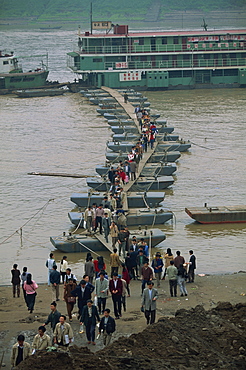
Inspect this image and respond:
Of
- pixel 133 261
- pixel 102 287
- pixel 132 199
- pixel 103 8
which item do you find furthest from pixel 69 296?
pixel 103 8

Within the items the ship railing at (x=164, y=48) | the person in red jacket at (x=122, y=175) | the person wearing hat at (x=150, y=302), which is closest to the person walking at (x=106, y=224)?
the person in red jacket at (x=122, y=175)

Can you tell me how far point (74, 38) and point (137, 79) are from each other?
70712 mm

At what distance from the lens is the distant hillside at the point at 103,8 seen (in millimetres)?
162625

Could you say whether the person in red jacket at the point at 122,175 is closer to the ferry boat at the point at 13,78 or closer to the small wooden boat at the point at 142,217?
the small wooden boat at the point at 142,217

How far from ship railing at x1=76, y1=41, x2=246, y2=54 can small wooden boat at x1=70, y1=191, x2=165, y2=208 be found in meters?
40.3

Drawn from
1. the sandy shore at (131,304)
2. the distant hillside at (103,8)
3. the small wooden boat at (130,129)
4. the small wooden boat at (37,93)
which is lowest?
the sandy shore at (131,304)

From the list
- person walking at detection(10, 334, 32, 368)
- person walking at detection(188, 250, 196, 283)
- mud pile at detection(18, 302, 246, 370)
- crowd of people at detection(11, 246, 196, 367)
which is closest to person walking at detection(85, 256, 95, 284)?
crowd of people at detection(11, 246, 196, 367)

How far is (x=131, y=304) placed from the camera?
57.0ft

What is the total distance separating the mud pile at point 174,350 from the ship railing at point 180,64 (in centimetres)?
5473

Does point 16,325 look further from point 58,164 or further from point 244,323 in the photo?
point 58,164

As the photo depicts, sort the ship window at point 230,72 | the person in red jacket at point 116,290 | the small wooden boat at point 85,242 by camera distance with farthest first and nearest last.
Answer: the ship window at point 230,72 → the small wooden boat at point 85,242 → the person in red jacket at point 116,290

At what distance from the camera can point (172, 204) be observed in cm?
3048

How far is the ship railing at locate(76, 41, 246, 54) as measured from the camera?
6806 cm

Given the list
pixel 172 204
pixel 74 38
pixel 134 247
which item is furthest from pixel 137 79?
pixel 74 38
